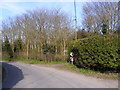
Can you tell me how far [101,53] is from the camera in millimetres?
12414

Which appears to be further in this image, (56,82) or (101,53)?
(101,53)

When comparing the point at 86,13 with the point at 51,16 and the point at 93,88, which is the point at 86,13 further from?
the point at 93,88

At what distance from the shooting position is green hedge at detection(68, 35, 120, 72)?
463 inches

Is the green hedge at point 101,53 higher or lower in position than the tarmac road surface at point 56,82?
higher

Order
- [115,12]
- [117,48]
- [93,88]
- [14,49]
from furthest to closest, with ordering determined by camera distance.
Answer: [14,49] → [115,12] → [117,48] → [93,88]

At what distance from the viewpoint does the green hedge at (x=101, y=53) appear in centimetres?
1176

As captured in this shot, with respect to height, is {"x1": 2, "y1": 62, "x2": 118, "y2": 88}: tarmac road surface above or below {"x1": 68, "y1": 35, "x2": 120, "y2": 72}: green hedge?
below

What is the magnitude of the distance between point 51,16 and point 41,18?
2137mm

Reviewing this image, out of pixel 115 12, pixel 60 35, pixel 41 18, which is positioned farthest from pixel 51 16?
pixel 115 12

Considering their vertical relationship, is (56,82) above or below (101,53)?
below

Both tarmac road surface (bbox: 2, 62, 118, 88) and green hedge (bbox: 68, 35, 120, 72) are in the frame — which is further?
green hedge (bbox: 68, 35, 120, 72)

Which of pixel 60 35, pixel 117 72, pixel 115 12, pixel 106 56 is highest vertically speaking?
pixel 115 12

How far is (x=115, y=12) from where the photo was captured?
24109 mm

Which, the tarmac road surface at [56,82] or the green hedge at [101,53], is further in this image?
the green hedge at [101,53]
